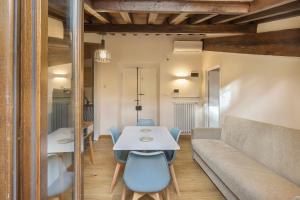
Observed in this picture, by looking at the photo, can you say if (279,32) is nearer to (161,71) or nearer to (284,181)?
(284,181)

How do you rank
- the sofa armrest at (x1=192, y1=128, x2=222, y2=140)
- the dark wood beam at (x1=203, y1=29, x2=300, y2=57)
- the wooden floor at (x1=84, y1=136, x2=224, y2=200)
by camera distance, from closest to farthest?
the dark wood beam at (x1=203, y1=29, x2=300, y2=57) < the wooden floor at (x1=84, y1=136, x2=224, y2=200) < the sofa armrest at (x1=192, y1=128, x2=222, y2=140)

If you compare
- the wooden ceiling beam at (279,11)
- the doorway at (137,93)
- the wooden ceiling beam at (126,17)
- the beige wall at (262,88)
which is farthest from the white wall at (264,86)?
the doorway at (137,93)

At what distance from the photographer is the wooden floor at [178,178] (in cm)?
318

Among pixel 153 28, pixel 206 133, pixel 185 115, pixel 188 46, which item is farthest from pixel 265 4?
pixel 185 115

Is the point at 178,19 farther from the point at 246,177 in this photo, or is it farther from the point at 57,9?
the point at 57,9

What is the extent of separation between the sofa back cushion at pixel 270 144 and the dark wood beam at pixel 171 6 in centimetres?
158

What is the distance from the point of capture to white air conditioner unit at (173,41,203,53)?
623 centimetres

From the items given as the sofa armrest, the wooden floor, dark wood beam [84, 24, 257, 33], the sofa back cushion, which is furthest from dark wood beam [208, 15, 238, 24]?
the wooden floor

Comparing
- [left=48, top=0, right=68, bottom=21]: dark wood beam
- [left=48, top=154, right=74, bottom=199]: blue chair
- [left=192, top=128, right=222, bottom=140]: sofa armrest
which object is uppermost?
[left=48, top=0, right=68, bottom=21]: dark wood beam

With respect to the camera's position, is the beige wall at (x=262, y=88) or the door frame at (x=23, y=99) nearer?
the door frame at (x=23, y=99)

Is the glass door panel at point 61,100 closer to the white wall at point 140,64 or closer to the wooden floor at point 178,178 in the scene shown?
the wooden floor at point 178,178

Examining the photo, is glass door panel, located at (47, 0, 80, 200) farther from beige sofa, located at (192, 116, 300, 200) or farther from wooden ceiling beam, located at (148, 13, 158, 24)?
wooden ceiling beam, located at (148, 13, 158, 24)

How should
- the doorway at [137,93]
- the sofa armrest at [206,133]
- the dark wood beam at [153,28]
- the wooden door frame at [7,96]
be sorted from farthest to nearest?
1. the doorway at [137,93]
2. the sofa armrest at [206,133]
3. the dark wood beam at [153,28]
4. the wooden door frame at [7,96]

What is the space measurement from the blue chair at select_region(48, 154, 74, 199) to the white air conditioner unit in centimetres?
568
